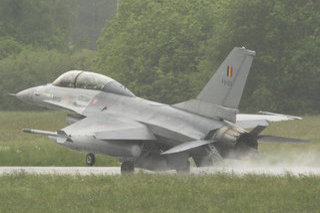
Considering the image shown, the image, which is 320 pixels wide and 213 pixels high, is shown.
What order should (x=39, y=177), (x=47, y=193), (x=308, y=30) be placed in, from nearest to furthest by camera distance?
(x=47, y=193) → (x=39, y=177) → (x=308, y=30)

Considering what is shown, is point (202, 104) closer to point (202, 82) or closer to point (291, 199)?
point (291, 199)

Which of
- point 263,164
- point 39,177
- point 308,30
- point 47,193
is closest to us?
point 47,193

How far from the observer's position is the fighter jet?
18.4 metres

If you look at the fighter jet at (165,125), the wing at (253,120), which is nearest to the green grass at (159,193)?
the fighter jet at (165,125)

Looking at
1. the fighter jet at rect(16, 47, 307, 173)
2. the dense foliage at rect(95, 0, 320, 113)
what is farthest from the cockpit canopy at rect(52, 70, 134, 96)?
the dense foliage at rect(95, 0, 320, 113)

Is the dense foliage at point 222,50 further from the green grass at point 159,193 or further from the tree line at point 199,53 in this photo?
the green grass at point 159,193

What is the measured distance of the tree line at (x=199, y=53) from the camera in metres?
52.7

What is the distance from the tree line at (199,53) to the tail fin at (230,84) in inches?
1302

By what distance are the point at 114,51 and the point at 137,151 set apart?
147ft

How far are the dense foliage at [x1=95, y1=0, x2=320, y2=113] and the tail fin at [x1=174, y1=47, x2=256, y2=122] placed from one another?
33087 millimetres

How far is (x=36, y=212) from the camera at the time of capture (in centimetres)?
1238

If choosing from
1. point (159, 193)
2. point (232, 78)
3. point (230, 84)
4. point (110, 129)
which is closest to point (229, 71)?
point (232, 78)

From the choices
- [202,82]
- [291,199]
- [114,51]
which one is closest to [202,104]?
[291,199]

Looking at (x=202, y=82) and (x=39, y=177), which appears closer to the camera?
(x=39, y=177)
